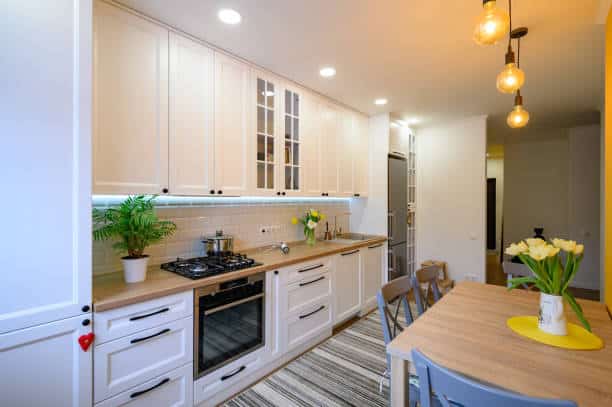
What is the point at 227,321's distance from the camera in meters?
1.95

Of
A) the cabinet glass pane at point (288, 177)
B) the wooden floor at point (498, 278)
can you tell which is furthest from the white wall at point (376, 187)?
the wooden floor at point (498, 278)

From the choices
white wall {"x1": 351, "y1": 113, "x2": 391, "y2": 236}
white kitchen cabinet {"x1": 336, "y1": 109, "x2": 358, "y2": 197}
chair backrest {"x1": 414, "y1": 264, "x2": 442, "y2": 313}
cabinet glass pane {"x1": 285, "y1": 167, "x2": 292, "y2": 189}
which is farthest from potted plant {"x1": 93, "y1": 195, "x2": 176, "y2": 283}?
white wall {"x1": 351, "y1": 113, "x2": 391, "y2": 236}

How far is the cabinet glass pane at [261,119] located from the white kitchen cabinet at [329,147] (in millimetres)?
878

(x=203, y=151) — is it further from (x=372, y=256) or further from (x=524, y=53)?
(x=524, y=53)

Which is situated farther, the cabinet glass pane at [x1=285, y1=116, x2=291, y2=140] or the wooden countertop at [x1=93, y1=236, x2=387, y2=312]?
the cabinet glass pane at [x1=285, y1=116, x2=291, y2=140]

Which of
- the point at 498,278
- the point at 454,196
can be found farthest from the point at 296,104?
the point at 498,278

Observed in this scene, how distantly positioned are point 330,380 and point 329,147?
7.68 feet

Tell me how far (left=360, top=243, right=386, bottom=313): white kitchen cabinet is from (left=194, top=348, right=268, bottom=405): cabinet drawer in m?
1.59

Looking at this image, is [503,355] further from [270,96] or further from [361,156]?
[361,156]

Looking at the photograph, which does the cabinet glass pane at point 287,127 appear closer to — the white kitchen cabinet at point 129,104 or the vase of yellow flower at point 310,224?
the vase of yellow flower at point 310,224

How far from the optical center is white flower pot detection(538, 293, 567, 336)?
130cm

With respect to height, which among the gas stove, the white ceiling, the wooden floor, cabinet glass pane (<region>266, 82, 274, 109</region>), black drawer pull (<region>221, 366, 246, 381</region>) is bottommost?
the wooden floor

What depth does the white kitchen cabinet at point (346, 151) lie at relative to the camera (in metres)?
3.57

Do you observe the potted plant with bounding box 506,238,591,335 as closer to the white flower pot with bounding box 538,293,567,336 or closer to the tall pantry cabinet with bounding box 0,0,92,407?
the white flower pot with bounding box 538,293,567,336
